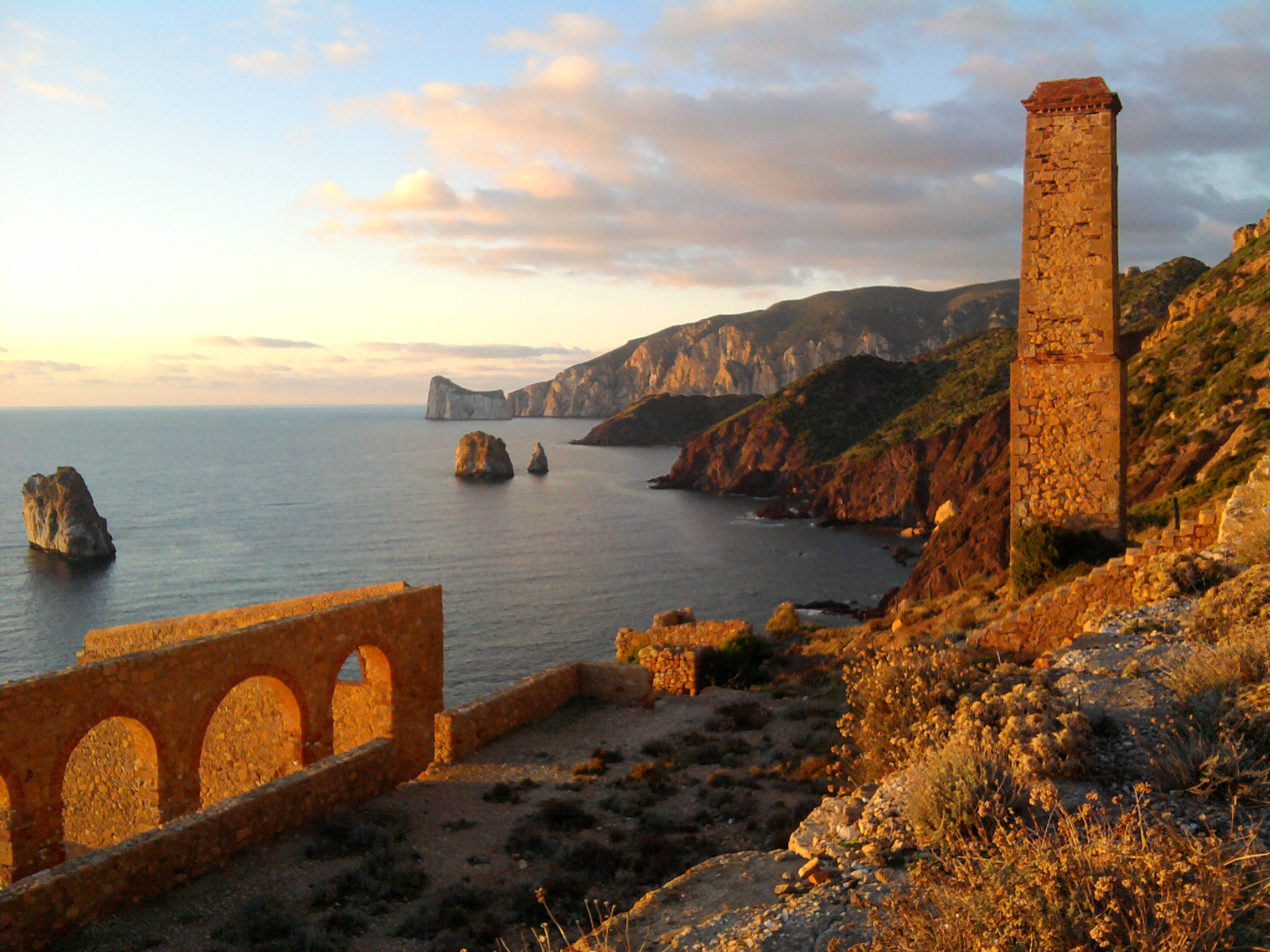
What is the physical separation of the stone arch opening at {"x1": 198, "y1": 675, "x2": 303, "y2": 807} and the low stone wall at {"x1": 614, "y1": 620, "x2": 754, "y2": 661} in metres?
7.98

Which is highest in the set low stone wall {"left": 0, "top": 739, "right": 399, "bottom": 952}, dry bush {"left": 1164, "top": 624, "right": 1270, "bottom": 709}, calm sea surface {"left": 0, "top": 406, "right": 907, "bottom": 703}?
dry bush {"left": 1164, "top": 624, "right": 1270, "bottom": 709}

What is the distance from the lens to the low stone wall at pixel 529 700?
1167 centimetres

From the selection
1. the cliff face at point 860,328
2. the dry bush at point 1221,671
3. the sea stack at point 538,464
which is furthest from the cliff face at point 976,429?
the cliff face at point 860,328

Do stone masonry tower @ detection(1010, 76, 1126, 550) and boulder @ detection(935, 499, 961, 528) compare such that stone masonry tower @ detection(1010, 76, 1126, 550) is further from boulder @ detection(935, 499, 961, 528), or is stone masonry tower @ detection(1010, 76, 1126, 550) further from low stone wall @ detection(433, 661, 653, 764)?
boulder @ detection(935, 499, 961, 528)

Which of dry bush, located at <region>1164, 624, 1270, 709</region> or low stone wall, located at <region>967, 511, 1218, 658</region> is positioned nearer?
dry bush, located at <region>1164, 624, 1270, 709</region>

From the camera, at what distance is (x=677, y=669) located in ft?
56.6

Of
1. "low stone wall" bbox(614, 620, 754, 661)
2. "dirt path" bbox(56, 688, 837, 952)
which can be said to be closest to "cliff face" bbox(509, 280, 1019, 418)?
"low stone wall" bbox(614, 620, 754, 661)

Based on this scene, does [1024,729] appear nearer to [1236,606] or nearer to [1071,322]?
[1236,606]

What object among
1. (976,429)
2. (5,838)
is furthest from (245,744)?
(976,429)

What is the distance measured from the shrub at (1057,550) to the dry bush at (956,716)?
21.0 ft

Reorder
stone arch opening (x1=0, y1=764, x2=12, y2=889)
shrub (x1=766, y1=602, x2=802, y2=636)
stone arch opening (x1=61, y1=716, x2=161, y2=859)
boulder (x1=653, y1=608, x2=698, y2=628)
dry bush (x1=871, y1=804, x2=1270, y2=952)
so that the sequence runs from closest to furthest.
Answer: dry bush (x1=871, y1=804, x2=1270, y2=952)
stone arch opening (x1=0, y1=764, x2=12, y2=889)
stone arch opening (x1=61, y1=716, x2=161, y2=859)
shrub (x1=766, y1=602, x2=802, y2=636)
boulder (x1=653, y1=608, x2=698, y2=628)

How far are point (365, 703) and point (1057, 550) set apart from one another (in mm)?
11759

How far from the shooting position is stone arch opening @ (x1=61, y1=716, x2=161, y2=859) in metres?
13.7

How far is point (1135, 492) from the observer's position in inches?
996
